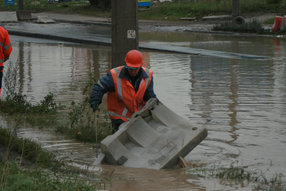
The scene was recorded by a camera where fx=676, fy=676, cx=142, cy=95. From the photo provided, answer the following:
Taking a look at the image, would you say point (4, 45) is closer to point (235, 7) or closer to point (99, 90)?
point (99, 90)

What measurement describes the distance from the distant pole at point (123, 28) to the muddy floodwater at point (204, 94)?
3.45 ft

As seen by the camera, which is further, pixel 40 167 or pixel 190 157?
pixel 190 157

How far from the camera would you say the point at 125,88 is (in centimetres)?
780

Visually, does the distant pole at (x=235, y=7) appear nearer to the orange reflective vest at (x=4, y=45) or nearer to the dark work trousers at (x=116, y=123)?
the orange reflective vest at (x=4, y=45)

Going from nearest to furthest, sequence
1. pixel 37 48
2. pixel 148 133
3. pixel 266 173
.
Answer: pixel 266 173
pixel 148 133
pixel 37 48

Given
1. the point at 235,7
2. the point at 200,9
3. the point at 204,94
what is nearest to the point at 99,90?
the point at 204,94

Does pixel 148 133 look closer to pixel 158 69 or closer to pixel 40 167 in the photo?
pixel 40 167

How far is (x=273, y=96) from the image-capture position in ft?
42.3

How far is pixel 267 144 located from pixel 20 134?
131 inches

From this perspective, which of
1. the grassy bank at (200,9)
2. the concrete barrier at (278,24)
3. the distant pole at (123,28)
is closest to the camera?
the distant pole at (123,28)

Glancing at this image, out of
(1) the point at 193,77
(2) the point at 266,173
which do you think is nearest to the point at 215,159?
(2) the point at 266,173

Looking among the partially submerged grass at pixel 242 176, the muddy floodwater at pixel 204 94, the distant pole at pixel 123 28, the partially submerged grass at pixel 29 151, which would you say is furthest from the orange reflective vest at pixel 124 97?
the distant pole at pixel 123 28

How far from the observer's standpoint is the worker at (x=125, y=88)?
7.76 metres

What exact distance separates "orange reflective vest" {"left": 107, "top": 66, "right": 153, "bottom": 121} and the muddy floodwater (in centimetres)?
71
